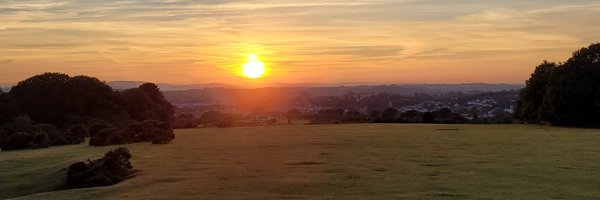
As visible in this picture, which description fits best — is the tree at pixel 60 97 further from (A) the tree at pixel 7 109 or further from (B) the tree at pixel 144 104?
(B) the tree at pixel 144 104

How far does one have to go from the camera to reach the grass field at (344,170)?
16.4m

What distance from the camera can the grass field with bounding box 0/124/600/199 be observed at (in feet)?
53.7

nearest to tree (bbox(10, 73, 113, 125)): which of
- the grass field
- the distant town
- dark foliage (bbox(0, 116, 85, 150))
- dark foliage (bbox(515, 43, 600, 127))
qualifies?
dark foliage (bbox(0, 116, 85, 150))

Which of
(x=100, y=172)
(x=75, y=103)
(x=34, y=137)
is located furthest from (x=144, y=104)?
(x=100, y=172)

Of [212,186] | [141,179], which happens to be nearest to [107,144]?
[141,179]

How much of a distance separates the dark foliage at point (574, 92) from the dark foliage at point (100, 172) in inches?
1325

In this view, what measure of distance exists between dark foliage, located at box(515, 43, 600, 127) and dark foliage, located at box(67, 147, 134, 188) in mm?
33659

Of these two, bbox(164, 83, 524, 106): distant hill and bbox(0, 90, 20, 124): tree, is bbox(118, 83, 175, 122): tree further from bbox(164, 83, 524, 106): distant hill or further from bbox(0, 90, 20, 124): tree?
bbox(164, 83, 524, 106): distant hill

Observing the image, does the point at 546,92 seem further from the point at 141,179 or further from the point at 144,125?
the point at 141,179

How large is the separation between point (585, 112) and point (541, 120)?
381 centimetres

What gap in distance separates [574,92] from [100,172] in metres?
35.4

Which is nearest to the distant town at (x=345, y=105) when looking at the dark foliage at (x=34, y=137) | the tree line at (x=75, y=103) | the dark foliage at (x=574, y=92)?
the tree line at (x=75, y=103)

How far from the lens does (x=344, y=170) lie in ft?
67.4

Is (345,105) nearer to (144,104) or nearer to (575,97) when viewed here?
(144,104)
